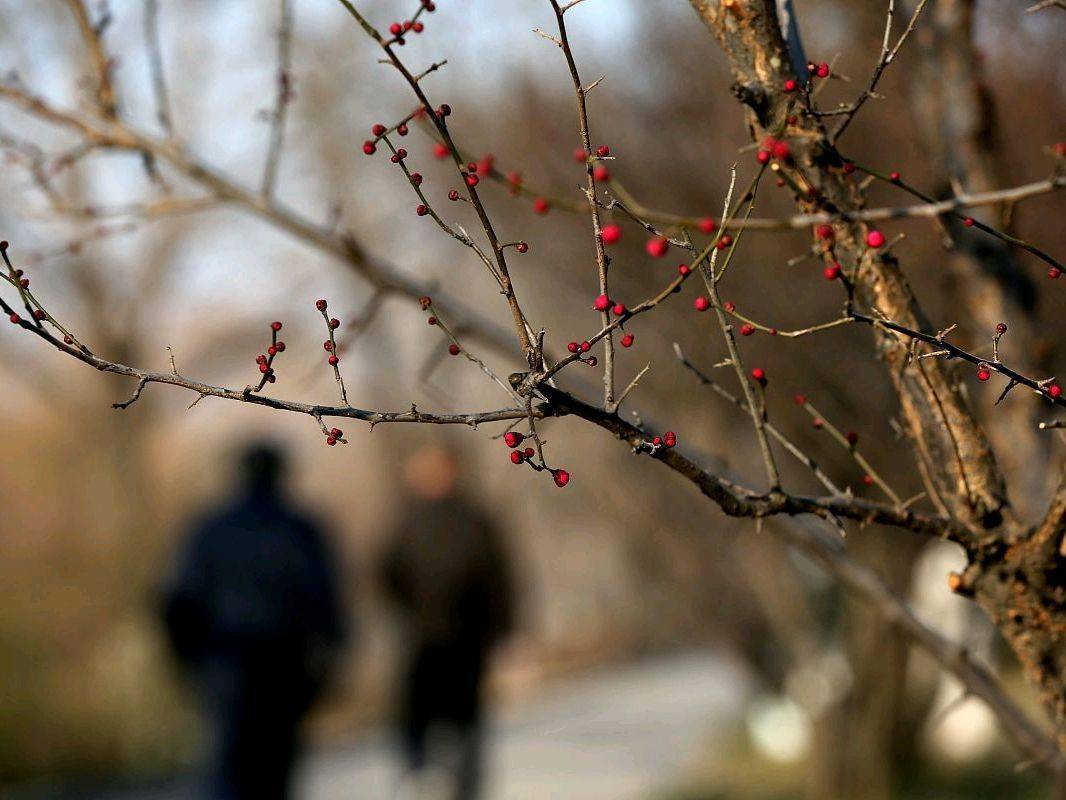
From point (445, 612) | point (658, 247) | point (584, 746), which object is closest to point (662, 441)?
point (658, 247)

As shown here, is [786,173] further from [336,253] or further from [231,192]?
[231,192]

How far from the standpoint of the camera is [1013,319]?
334cm

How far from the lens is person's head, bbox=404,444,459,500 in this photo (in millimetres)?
7316

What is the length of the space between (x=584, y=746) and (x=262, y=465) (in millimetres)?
5833

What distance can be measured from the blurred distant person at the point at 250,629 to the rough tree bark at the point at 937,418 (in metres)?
4.28

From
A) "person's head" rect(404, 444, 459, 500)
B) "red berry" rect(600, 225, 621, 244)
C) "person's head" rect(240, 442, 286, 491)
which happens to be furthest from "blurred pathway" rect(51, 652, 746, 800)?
"red berry" rect(600, 225, 621, 244)

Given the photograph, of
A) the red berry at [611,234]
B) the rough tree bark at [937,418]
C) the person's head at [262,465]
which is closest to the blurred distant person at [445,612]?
the person's head at [262,465]

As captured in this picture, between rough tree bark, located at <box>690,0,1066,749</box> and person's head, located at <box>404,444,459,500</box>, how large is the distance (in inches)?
195

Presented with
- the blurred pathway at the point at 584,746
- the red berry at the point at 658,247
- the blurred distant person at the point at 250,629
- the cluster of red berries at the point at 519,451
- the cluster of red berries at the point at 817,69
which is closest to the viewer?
the red berry at the point at 658,247

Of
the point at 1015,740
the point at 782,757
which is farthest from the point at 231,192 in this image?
the point at 782,757

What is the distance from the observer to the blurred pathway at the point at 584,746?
931 cm

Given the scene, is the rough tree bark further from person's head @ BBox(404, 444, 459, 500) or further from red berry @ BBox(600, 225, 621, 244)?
person's head @ BBox(404, 444, 459, 500)

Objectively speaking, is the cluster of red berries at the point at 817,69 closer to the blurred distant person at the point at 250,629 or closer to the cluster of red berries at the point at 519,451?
the cluster of red berries at the point at 519,451

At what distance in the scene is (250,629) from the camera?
6117 mm
